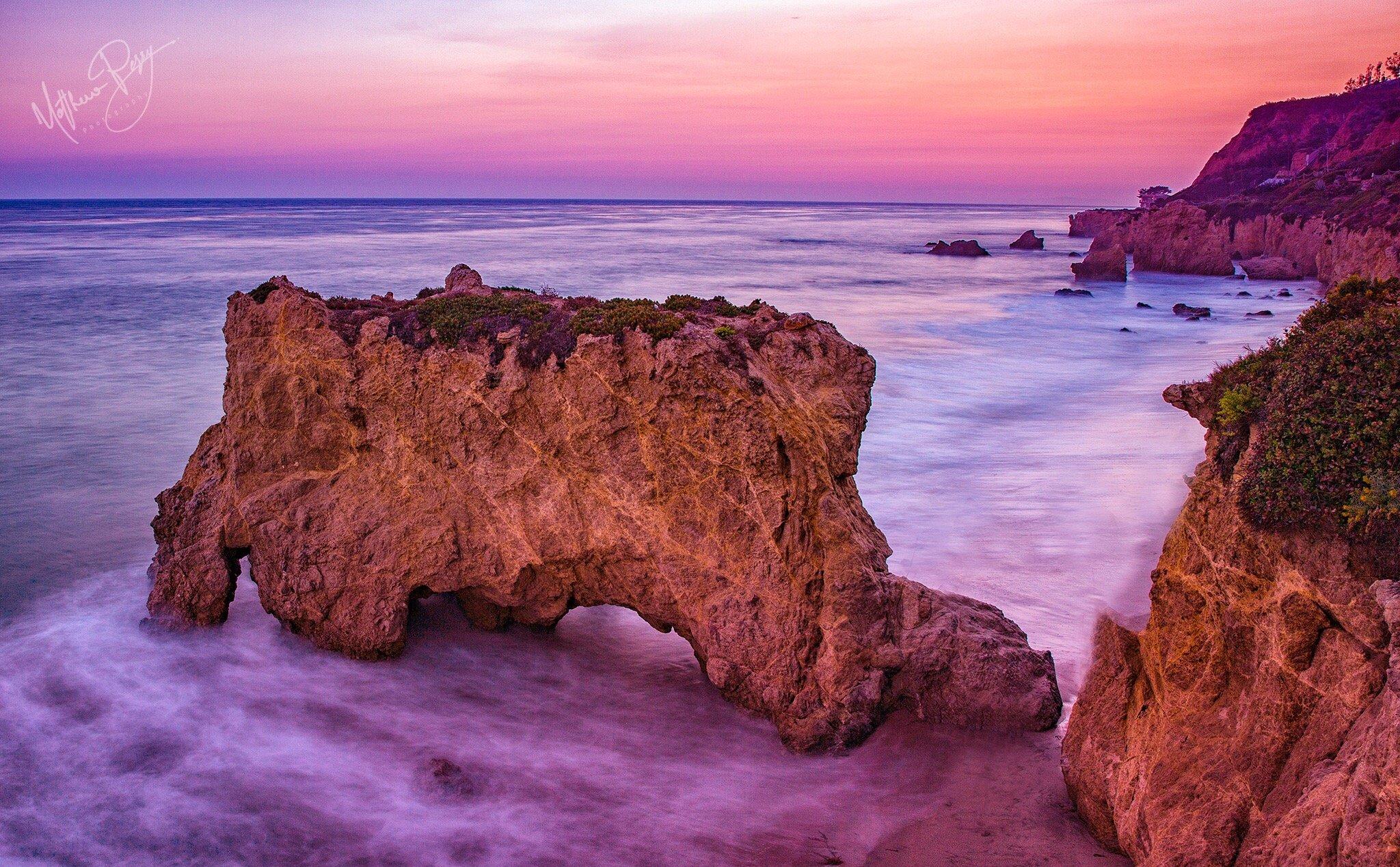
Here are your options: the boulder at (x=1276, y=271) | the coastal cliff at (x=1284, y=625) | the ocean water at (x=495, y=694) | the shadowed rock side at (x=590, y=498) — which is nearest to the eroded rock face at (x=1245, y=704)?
the coastal cliff at (x=1284, y=625)

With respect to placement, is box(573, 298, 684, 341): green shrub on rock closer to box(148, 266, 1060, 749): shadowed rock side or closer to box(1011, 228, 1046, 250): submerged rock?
box(148, 266, 1060, 749): shadowed rock side

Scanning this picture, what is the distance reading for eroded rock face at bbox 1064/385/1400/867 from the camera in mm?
5812

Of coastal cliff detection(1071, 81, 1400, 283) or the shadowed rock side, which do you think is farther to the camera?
coastal cliff detection(1071, 81, 1400, 283)

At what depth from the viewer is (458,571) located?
37.9ft

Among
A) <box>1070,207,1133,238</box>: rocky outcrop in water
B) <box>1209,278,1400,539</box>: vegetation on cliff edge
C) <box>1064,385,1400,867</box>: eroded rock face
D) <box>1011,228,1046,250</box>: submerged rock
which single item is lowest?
<box>1064,385,1400,867</box>: eroded rock face

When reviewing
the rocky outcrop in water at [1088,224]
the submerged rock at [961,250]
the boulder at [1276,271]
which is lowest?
the boulder at [1276,271]

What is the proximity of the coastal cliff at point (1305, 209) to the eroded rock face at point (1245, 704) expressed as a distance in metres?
24.2

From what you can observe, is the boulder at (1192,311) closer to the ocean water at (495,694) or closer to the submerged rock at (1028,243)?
the ocean water at (495,694)

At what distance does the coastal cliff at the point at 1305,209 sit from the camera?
47.2 meters

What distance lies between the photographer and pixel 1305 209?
67750 millimetres

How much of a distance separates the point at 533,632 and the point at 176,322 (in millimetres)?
34190

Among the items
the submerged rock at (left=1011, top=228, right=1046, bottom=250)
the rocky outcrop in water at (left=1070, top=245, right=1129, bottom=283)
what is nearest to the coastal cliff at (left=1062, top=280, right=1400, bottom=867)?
the rocky outcrop in water at (left=1070, top=245, right=1129, bottom=283)

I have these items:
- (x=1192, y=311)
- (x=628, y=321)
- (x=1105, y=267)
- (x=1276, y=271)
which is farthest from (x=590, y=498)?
(x=1276, y=271)

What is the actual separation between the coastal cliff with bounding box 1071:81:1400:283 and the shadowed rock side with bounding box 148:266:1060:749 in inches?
939
